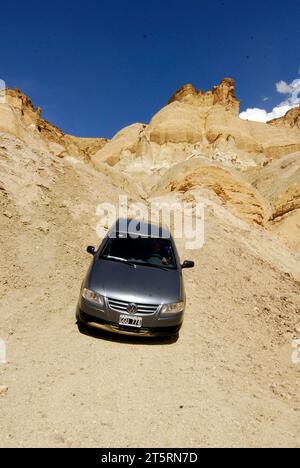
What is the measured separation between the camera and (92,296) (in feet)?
17.0

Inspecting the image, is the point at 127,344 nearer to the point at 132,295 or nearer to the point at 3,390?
the point at 132,295

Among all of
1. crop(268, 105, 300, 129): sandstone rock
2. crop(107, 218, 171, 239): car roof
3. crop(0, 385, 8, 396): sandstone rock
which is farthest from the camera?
crop(268, 105, 300, 129): sandstone rock

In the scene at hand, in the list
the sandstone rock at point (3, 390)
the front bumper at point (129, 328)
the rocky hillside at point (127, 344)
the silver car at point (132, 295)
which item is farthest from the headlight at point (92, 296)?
the sandstone rock at point (3, 390)

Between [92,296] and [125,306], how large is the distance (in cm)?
59

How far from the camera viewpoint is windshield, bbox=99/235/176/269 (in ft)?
20.7

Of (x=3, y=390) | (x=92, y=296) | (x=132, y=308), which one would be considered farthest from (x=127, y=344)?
(x=3, y=390)

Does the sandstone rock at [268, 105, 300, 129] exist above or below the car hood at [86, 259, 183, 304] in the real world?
above

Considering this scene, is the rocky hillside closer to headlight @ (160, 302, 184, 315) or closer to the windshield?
headlight @ (160, 302, 184, 315)

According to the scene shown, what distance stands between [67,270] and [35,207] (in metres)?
3.08

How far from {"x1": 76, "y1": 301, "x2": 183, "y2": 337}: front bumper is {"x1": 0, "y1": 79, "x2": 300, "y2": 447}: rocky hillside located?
0.36 meters

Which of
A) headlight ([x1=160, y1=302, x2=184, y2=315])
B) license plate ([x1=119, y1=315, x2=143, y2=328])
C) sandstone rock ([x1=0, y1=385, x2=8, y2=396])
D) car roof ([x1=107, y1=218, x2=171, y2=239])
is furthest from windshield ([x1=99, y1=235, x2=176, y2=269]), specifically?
sandstone rock ([x1=0, y1=385, x2=8, y2=396])

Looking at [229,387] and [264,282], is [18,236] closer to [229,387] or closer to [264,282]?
[229,387]

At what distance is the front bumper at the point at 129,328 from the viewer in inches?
199

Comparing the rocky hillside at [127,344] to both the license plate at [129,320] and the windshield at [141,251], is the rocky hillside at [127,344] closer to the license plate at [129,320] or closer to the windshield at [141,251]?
the license plate at [129,320]
